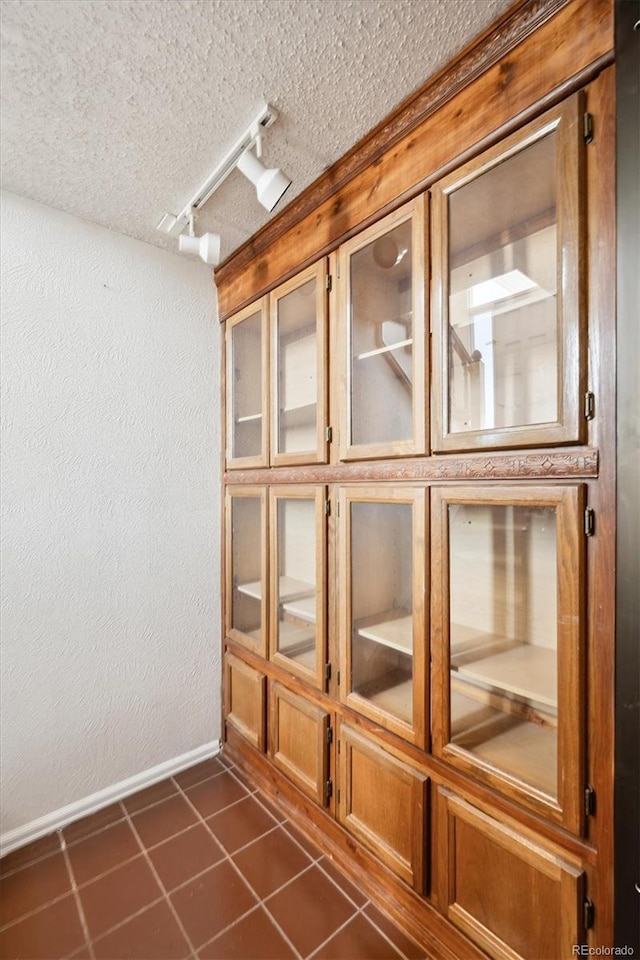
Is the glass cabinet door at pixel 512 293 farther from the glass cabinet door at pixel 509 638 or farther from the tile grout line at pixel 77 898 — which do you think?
the tile grout line at pixel 77 898

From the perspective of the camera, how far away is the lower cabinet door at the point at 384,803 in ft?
4.26

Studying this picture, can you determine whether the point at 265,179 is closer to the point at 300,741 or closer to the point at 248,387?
the point at 248,387

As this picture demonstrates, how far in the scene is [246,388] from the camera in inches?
83.5

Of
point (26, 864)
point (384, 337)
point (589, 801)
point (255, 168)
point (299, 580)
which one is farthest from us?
point (299, 580)

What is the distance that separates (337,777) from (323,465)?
1.14m

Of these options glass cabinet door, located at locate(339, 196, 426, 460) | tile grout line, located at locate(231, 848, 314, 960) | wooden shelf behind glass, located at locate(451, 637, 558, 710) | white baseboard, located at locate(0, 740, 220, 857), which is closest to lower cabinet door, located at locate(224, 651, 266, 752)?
white baseboard, located at locate(0, 740, 220, 857)

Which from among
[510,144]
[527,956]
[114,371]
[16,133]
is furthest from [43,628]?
[510,144]

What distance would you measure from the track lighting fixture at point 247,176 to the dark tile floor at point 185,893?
221cm

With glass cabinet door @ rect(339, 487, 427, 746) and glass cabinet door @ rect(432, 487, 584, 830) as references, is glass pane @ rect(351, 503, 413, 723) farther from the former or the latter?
glass cabinet door @ rect(432, 487, 584, 830)

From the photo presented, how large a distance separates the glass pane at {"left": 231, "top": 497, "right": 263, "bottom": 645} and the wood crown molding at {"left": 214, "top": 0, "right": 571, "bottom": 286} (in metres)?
1.21

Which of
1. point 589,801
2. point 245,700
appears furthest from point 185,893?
point 589,801

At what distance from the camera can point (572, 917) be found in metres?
0.97

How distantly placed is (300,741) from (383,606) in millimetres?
713

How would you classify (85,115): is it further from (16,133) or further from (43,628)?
(43,628)
